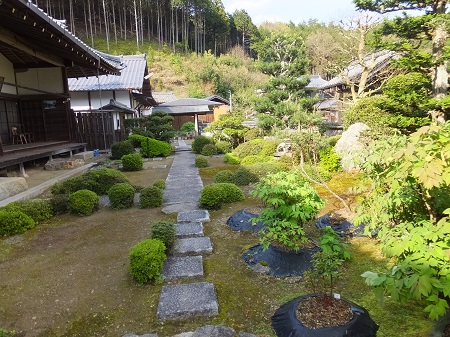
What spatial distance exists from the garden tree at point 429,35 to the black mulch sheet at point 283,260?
629 centimetres

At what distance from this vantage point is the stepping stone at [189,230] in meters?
4.91

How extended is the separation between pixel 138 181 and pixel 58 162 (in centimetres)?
306

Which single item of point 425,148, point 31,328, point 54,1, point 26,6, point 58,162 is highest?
point 54,1

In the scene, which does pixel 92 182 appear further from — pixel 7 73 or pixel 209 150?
pixel 209 150

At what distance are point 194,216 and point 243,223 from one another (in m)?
0.96

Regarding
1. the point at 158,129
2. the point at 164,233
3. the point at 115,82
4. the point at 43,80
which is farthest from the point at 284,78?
the point at 164,233

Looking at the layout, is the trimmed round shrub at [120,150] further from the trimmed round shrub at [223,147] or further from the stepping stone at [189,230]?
the stepping stone at [189,230]

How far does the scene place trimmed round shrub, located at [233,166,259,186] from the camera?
26.8ft

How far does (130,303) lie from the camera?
3275 mm

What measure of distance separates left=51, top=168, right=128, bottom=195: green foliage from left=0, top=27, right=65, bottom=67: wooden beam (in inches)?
182

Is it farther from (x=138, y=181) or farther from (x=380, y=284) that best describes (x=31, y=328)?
(x=138, y=181)

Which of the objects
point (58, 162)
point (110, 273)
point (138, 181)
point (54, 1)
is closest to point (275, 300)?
point (110, 273)

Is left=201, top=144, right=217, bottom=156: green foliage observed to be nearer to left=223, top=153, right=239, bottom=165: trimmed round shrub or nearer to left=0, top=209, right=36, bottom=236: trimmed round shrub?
left=223, top=153, right=239, bottom=165: trimmed round shrub

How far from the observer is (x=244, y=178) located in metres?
8.22
